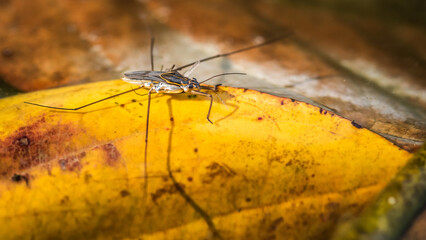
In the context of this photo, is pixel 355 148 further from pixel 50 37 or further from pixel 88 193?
pixel 50 37

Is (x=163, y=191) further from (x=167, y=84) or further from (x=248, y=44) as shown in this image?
(x=248, y=44)

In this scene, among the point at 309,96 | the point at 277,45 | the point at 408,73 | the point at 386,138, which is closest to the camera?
the point at 386,138

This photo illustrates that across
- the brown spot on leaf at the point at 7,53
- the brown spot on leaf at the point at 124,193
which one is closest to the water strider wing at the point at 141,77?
the brown spot on leaf at the point at 124,193

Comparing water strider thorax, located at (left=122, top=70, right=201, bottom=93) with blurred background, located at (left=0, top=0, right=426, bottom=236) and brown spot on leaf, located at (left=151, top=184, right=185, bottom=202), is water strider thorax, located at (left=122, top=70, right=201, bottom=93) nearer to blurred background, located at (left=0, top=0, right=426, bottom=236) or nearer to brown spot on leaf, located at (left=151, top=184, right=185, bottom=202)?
blurred background, located at (left=0, top=0, right=426, bottom=236)

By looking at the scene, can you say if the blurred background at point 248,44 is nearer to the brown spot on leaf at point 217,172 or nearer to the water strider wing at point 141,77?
the water strider wing at point 141,77

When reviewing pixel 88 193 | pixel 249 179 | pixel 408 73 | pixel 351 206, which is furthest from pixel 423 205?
pixel 408 73

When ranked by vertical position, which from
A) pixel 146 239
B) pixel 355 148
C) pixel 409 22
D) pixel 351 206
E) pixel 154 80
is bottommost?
pixel 146 239
